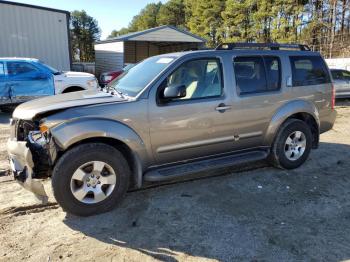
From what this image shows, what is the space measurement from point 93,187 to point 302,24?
27.4 meters

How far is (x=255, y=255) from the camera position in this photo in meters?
3.07

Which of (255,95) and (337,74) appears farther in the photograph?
(337,74)

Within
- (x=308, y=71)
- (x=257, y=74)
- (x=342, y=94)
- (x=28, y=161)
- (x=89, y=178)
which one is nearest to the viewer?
(x=28, y=161)

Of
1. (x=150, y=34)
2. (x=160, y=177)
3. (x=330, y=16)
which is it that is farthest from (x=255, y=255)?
(x=330, y=16)

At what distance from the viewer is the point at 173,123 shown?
411cm

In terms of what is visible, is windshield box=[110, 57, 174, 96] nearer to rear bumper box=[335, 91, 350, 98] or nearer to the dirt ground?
the dirt ground

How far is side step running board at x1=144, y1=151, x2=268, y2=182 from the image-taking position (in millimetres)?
4070

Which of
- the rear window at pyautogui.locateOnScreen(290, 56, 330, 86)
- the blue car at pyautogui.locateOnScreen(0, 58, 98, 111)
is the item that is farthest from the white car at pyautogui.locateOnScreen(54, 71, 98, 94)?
the rear window at pyautogui.locateOnScreen(290, 56, 330, 86)

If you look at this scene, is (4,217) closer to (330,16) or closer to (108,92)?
(108,92)

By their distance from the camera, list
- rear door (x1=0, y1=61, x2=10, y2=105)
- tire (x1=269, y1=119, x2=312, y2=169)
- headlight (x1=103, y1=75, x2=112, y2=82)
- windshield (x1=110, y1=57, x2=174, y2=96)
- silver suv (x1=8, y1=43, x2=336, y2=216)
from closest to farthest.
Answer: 1. silver suv (x1=8, y1=43, x2=336, y2=216)
2. windshield (x1=110, y1=57, x2=174, y2=96)
3. tire (x1=269, y1=119, x2=312, y2=169)
4. rear door (x1=0, y1=61, x2=10, y2=105)
5. headlight (x1=103, y1=75, x2=112, y2=82)

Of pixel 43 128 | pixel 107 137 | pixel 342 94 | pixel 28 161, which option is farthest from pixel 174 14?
pixel 28 161

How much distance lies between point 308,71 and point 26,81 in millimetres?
8258

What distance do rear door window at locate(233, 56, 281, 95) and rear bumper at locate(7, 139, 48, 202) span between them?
2787 millimetres

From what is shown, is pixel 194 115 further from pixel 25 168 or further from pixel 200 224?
pixel 25 168
